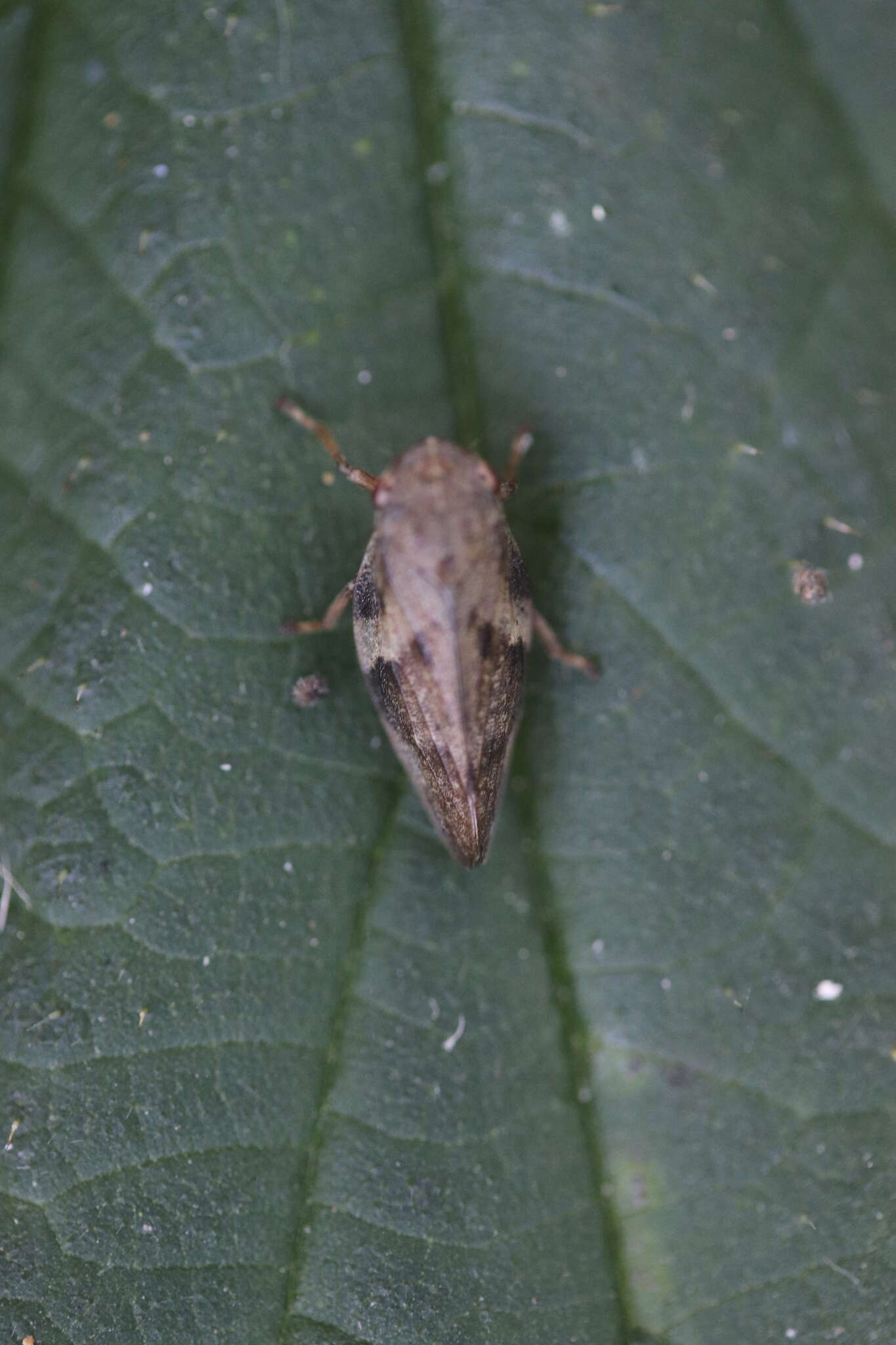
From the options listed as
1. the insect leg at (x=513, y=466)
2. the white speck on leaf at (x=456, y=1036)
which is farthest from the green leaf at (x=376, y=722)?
the insect leg at (x=513, y=466)

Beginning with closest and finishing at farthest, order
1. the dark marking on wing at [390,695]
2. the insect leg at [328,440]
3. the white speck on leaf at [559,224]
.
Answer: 1. the dark marking on wing at [390,695]
2. the insect leg at [328,440]
3. the white speck on leaf at [559,224]

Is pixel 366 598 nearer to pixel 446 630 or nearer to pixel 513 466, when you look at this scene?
pixel 446 630

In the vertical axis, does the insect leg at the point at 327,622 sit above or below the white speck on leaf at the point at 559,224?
below

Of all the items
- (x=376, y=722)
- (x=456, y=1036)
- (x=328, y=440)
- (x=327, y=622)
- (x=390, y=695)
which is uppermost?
(x=328, y=440)

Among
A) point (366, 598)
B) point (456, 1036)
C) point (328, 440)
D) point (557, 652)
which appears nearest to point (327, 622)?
point (366, 598)

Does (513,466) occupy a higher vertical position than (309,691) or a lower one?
higher

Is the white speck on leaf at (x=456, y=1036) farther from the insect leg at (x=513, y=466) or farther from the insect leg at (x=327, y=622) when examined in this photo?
the insect leg at (x=513, y=466)
